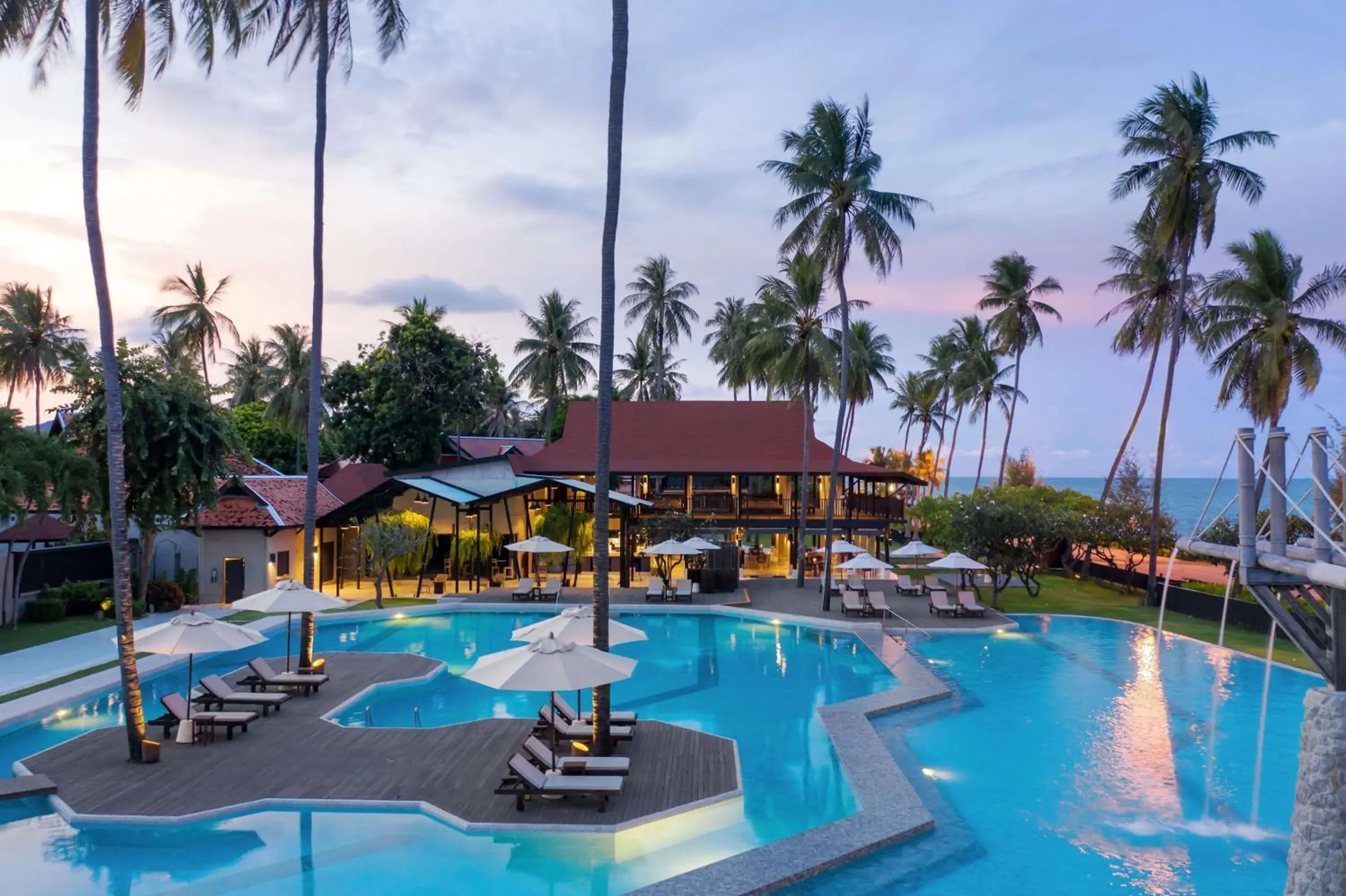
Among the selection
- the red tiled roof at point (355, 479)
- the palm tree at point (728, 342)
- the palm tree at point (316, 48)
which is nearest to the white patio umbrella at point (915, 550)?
the palm tree at point (728, 342)

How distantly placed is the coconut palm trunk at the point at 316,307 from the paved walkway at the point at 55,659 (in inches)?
175

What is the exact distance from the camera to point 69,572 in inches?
961

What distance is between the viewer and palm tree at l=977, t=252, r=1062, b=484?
45.8m

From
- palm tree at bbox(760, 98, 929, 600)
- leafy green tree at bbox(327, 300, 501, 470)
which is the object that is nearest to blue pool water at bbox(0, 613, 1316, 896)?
palm tree at bbox(760, 98, 929, 600)

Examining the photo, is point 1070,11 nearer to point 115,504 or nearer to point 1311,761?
point 1311,761

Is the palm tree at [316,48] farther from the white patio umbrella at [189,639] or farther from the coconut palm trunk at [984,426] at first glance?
the coconut palm trunk at [984,426]

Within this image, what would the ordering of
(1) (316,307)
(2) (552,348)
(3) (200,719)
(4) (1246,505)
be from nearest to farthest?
(4) (1246,505), (3) (200,719), (1) (316,307), (2) (552,348)

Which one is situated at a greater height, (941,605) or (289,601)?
(289,601)

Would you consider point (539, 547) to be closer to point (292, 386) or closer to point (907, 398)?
point (292, 386)

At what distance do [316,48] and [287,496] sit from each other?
17.1 m

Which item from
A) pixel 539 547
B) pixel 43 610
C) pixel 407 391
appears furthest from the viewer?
pixel 407 391

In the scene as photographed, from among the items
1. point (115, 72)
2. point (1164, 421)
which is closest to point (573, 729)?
point (115, 72)

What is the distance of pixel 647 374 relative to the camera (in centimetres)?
5959

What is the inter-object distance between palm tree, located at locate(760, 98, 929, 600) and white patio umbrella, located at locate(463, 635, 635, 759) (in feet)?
50.2
